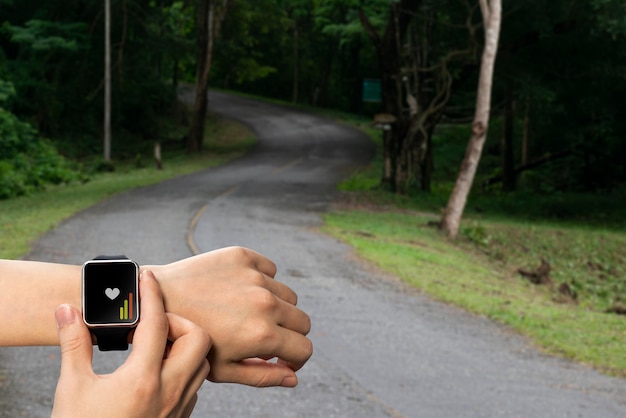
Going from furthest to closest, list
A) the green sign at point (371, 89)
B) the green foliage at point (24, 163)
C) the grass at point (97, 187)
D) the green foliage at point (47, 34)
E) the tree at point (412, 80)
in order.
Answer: the green foliage at point (47, 34) → the green sign at point (371, 89) → the tree at point (412, 80) → the green foliage at point (24, 163) → the grass at point (97, 187)

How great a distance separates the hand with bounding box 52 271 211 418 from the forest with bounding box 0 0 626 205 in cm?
2101

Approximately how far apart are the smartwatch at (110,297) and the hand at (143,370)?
0.02 meters

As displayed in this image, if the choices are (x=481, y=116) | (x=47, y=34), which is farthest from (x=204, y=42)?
(x=481, y=116)

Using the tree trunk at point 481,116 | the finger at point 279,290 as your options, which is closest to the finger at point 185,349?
the finger at point 279,290

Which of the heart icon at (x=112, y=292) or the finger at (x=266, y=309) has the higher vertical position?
the heart icon at (x=112, y=292)

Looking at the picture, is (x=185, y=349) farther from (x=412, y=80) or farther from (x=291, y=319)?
(x=412, y=80)

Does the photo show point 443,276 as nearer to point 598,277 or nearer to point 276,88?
point 598,277

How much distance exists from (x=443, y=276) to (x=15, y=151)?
19.9 m

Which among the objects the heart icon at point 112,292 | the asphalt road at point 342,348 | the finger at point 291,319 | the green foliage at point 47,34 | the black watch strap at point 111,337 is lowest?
the asphalt road at point 342,348

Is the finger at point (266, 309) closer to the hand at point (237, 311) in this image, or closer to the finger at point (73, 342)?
the hand at point (237, 311)

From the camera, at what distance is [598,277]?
59.5 feet

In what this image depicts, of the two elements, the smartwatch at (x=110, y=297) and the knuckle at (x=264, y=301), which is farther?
the knuckle at (x=264, y=301)

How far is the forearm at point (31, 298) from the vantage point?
4.52 ft

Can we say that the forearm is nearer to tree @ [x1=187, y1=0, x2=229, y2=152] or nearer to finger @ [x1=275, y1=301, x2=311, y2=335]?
finger @ [x1=275, y1=301, x2=311, y2=335]
